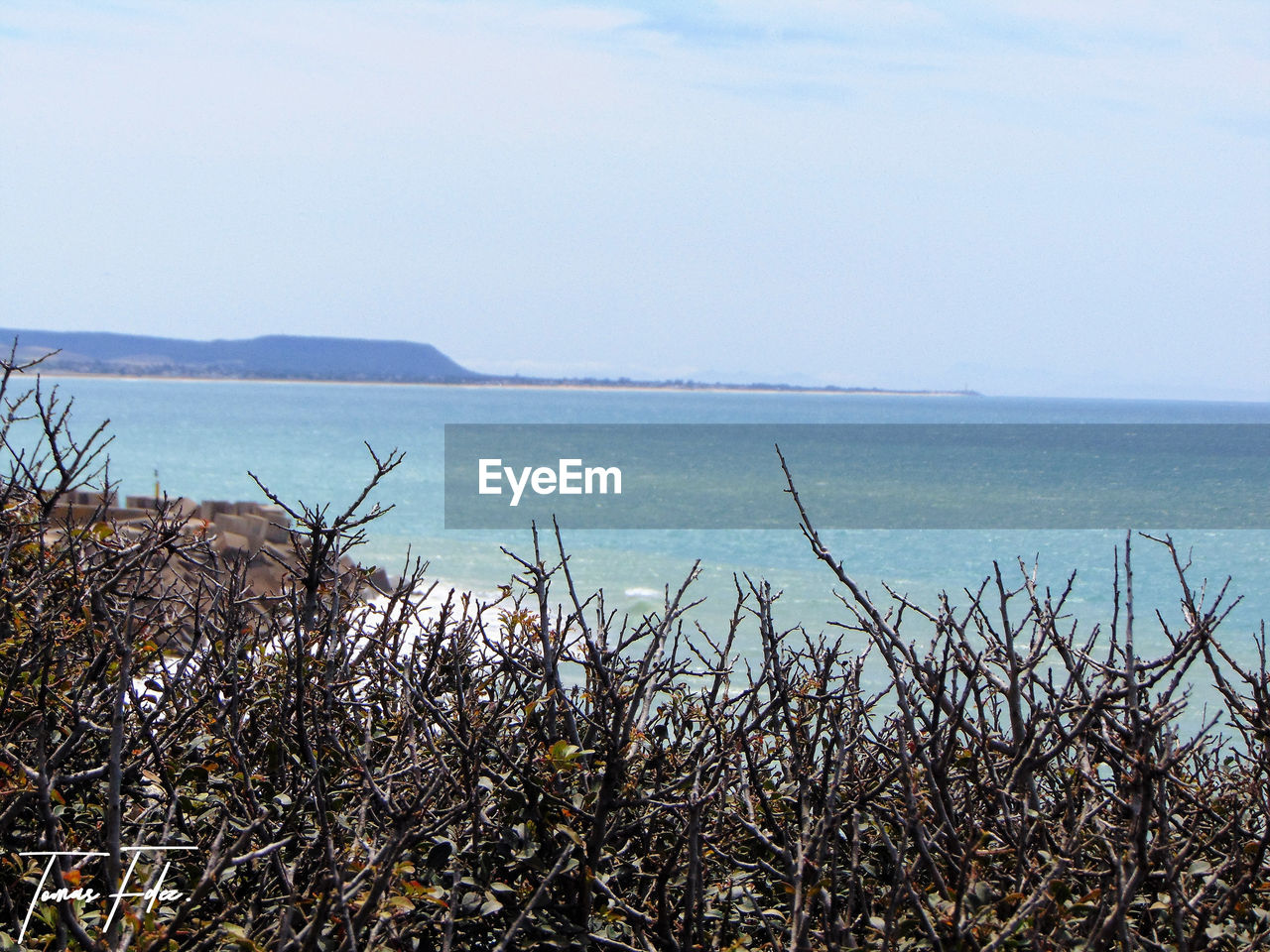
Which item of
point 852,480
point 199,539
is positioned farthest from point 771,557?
point 852,480

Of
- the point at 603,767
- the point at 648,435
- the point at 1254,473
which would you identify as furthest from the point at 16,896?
the point at 648,435

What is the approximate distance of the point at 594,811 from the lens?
2.41 meters

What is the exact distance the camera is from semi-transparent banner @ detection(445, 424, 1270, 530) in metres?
51.1

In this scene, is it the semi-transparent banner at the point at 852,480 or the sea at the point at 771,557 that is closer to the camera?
the sea at the point at 771,557

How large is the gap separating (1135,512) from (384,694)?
58567 millimetres

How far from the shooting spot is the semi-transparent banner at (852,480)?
51.1 metres

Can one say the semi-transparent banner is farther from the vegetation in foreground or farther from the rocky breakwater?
the vegetation in foreground

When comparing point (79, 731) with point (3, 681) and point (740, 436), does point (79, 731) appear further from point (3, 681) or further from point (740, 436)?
point (740, 436)

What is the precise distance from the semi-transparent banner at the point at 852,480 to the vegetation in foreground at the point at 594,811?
16.2m

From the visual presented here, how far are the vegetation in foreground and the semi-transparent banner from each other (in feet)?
53.0

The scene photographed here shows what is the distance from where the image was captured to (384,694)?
111 inches
